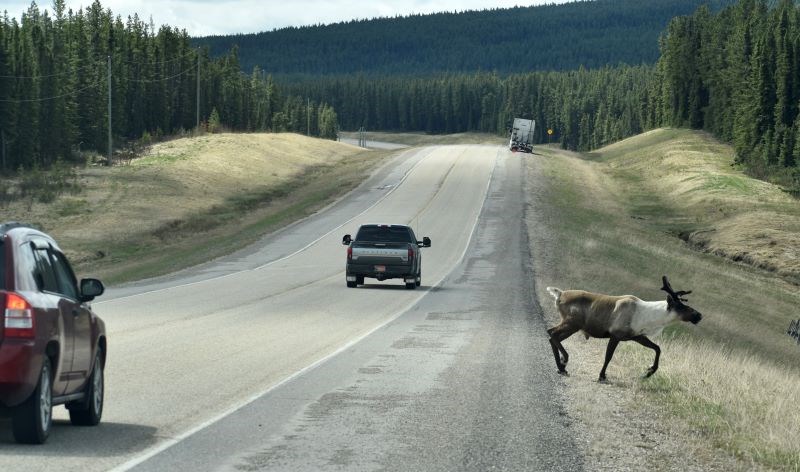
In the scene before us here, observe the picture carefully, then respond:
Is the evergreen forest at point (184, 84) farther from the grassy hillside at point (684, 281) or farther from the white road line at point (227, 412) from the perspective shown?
the white road line at point (227, 412)

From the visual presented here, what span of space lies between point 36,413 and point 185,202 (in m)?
61.4

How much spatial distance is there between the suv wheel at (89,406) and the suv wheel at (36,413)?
1.08m

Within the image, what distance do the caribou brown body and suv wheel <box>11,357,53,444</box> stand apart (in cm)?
771

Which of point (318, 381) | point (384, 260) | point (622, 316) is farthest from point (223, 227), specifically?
point (622, 316)

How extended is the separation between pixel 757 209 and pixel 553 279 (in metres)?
34.3

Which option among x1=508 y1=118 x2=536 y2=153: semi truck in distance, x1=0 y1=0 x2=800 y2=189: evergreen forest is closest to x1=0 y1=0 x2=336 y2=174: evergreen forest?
x1=0 y1=0 x2=800 y2=189: evergreen forest

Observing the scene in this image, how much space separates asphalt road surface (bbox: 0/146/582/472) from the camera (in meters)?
10.0

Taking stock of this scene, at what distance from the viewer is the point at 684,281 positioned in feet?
152

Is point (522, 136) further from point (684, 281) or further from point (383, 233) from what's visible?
point (383, 233)

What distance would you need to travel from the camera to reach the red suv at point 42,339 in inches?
370

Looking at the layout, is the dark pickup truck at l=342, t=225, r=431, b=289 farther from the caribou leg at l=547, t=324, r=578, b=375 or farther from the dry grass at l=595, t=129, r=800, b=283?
the dry grass at l=595, t=129, r=800, b=283

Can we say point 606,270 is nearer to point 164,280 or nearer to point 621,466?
point 164,280

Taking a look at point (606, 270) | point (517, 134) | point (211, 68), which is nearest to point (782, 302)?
point (606, 270)

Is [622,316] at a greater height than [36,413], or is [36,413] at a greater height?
[36,413]
